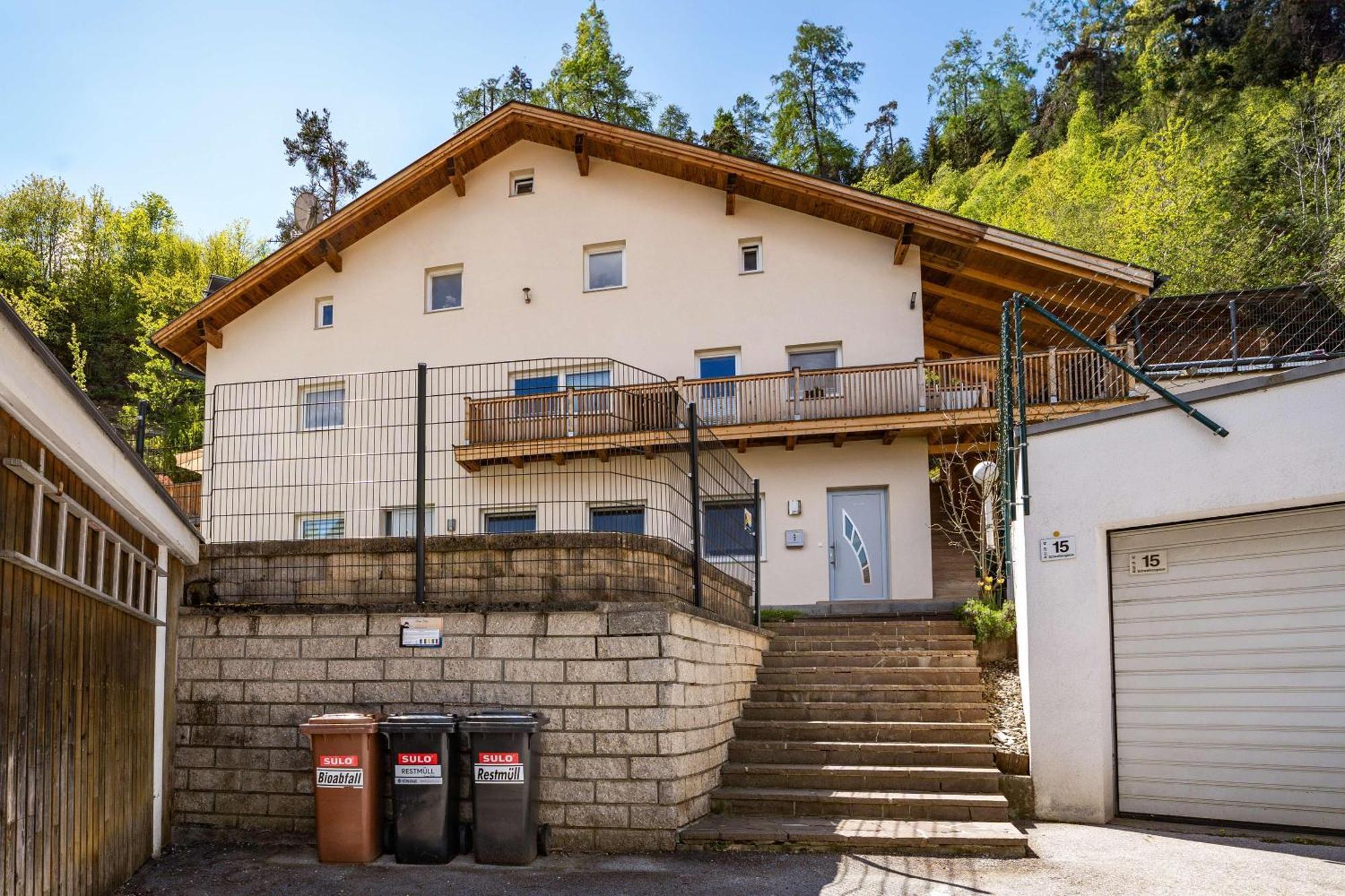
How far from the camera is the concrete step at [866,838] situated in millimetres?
6652

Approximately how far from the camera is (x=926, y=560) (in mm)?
17641

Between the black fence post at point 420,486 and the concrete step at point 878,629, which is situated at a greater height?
the black fence post at point 420,486

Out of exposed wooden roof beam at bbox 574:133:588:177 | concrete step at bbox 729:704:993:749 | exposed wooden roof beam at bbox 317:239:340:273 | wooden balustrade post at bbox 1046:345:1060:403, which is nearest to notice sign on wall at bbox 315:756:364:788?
concrete step at bbox 729:704:993:749

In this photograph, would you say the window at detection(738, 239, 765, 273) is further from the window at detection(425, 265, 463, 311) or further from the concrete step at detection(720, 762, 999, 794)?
the concrete step at detection(720, 762, 999, 794)

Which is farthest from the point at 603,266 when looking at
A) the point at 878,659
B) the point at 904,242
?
the point at 878,659

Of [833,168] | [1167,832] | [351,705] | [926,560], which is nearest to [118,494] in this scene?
[351,705]

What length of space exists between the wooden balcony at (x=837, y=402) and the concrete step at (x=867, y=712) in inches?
277

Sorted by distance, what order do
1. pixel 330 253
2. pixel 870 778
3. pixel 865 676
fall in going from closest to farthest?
pixel 870 778 < pixel 865 676 < pixel 330 253

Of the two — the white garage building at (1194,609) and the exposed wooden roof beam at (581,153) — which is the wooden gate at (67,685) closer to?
the white garage building at (1194,609)

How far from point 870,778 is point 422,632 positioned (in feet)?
11.9

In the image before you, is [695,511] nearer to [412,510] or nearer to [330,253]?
[412,510]

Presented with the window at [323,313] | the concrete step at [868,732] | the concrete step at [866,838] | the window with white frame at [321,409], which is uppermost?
the window at [323,313]

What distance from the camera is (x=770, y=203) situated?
19.4 metres

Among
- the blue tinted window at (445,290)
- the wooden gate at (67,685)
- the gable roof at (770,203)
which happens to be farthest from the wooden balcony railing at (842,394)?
the wooden gate at (67,685)
